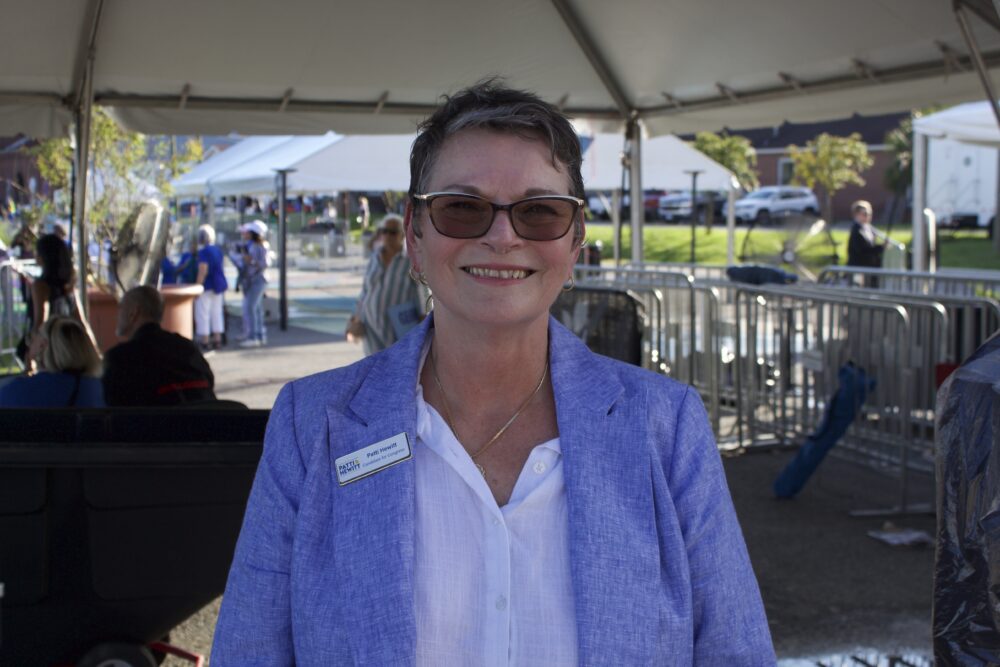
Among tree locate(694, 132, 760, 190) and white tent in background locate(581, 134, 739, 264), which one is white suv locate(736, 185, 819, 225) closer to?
tree locate(694, 132, 760, 190)

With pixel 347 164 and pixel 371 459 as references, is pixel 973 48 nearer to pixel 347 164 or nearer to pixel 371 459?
pixel 371 459

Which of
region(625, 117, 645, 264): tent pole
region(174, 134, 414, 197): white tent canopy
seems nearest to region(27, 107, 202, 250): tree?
region(174, 134, 414, 197): white tent canopy

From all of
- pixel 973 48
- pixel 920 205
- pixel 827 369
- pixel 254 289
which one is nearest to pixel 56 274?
pixel 827 369

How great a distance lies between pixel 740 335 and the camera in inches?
369

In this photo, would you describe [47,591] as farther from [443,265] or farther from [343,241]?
[343,241]

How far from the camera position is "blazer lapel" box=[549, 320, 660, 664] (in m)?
1.74

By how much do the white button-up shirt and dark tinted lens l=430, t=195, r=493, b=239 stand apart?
14.9 inches

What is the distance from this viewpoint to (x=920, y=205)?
15.0 m

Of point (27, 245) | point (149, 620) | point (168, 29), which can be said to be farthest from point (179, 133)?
point (27, 245)

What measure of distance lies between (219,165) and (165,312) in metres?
10.5

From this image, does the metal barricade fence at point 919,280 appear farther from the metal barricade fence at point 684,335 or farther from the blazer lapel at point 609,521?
the blazer lapel at point 609,521

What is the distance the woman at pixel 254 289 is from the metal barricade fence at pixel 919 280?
847 centimetres

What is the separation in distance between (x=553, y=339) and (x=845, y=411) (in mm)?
5957

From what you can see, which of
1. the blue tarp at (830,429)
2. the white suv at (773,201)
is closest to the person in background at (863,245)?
the blue tarp at (830,429)
